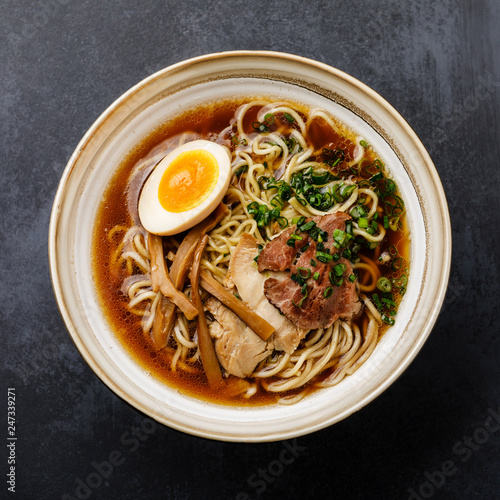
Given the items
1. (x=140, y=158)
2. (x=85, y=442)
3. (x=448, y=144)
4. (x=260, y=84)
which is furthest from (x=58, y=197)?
(x=448, y=144)

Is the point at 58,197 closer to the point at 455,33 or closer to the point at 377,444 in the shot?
the point at 377,444

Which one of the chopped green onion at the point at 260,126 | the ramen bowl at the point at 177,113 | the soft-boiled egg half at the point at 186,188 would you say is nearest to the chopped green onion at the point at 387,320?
the ramen bowl at the point at 177,113

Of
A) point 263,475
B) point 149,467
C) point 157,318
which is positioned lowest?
point 263,475

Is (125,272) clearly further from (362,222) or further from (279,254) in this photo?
(362,222)

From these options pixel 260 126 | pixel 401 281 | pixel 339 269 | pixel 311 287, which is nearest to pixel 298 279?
pixel 311 287

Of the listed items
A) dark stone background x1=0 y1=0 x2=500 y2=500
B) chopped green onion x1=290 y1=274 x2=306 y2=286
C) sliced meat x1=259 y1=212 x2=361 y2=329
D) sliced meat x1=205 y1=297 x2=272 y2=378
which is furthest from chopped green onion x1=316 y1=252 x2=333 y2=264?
dark stone background x1=0 y1=0 x2=500 y2=500

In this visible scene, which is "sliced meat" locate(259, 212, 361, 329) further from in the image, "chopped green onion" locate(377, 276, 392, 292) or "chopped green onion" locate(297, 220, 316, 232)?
"chopped green onion" locate(377, 276, 392, 292)
